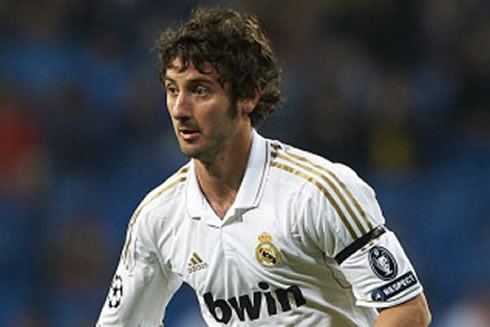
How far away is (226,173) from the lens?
137 inches

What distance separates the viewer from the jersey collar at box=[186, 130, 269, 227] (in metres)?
3.39

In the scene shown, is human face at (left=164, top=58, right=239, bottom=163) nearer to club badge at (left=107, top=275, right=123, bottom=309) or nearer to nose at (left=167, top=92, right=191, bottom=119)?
nose at (left=167, top=92, right=191, bottom=119)

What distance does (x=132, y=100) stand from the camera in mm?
7891

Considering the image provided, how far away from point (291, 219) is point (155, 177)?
161 inches

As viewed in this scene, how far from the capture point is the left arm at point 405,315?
311cm

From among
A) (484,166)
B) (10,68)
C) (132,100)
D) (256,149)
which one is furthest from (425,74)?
(256,149)

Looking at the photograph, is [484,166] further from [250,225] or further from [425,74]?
[250,225]

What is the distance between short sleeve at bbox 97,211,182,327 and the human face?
0.38m

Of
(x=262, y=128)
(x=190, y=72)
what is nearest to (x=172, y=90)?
(x=190, y=72)

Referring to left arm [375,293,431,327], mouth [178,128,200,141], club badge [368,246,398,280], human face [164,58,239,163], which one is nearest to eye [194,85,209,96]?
human face [164,58,239,163]

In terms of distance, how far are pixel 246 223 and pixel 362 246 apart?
42 cm

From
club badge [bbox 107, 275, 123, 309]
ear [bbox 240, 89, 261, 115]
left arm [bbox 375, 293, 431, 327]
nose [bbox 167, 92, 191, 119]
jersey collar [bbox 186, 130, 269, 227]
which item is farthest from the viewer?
club badge [bbox 107, 275, 123, 309]

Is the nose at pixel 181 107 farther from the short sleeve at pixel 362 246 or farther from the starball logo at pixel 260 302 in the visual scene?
the starball logo at pixel 260 302

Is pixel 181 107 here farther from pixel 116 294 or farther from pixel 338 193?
pixel 116 294
